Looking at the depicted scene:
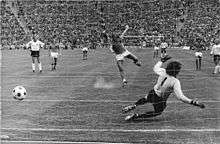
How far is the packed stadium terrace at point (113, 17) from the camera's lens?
69.5 ft

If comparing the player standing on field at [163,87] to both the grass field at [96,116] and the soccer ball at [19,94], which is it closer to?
the grass field at [96,116]

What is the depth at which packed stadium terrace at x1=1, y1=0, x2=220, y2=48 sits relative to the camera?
21.2 m

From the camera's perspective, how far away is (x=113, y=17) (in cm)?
2230

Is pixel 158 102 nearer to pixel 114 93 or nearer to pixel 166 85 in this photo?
pixel 166 85

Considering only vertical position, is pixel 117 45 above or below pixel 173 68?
above

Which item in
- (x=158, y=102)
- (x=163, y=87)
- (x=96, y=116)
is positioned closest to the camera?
(x=163, y=87)

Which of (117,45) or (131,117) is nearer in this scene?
(131,117)

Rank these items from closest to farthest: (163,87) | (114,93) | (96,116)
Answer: (163,87) < (96,116) < (114,93)

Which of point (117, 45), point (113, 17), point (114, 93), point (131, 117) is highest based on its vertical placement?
point (113, 17)

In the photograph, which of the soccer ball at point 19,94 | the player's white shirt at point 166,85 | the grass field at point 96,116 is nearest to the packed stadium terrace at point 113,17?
the grass field at point 96,116

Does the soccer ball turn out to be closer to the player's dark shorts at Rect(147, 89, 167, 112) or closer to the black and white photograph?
the black and white photograph

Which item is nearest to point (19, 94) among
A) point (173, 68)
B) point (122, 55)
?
point (173, 68)

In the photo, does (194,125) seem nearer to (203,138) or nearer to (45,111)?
(203,138)

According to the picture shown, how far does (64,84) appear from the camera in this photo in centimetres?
1731
